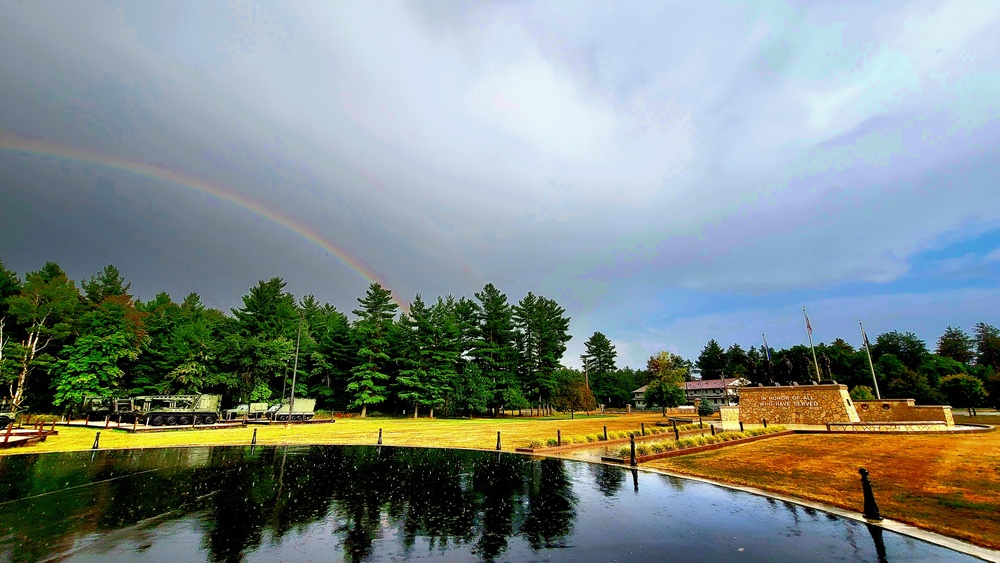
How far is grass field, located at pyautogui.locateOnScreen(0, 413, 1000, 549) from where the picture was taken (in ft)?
30.8

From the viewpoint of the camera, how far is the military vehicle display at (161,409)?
101 ft

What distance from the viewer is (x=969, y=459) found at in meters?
15.0

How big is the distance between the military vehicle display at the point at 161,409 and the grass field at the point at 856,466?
4.61 metres

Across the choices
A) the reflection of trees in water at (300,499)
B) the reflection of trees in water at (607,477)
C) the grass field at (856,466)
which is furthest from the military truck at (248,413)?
the reflection of trees in water at (607,477)

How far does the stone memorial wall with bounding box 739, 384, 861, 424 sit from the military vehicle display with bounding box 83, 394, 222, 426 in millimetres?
43676

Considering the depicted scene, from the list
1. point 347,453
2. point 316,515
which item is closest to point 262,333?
point 347,453

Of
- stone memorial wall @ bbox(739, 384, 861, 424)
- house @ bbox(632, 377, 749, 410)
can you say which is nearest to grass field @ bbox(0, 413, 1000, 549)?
stone memorial wall @ bbox(739, 384, 861, 424)

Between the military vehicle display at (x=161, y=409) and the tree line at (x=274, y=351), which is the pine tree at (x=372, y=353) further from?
the military vehicle display at (x=161, y=409)

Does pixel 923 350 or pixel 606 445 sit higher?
pixel 923 350

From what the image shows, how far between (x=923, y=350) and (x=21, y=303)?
149979 millimetres

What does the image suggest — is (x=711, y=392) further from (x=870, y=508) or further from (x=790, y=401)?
(x=870, y=508)

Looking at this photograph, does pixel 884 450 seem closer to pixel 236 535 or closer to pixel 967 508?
pixel 967 508

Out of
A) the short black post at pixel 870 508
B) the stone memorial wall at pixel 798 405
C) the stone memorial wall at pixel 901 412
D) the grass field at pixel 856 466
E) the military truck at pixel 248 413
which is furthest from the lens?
the military truck at pixel 248 413

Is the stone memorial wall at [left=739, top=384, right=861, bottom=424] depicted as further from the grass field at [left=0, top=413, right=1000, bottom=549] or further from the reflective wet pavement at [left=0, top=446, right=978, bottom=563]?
the reflective wet pavement at [left=0, top=446, right=978, bottom=563]
